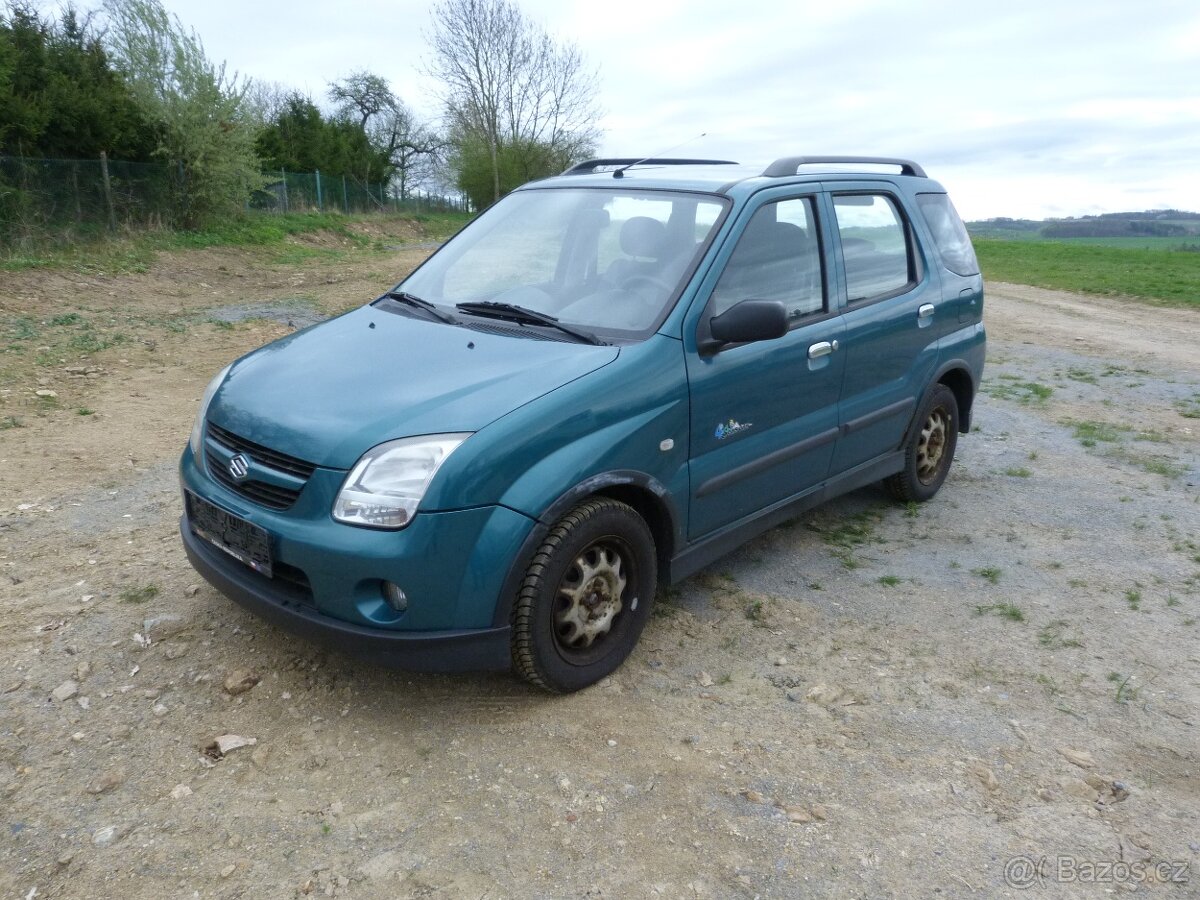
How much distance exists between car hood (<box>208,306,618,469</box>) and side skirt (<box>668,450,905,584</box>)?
95cm

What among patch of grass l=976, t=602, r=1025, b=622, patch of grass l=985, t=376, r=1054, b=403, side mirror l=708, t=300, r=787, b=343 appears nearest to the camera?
side mirror l=708, t=300, r=787, b=343

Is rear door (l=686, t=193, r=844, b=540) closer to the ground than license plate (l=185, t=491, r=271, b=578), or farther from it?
farther from it

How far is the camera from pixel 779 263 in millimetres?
3996

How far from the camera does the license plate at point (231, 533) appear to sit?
3.06m

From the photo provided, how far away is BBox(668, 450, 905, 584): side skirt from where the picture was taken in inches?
147

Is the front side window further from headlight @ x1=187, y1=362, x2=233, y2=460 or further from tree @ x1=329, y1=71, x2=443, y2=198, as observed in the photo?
tree @ x1=329, y1=71, x2=443, y2=198

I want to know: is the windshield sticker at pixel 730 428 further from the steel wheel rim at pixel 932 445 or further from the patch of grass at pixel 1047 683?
the steel wheel rim at pixel 932 445

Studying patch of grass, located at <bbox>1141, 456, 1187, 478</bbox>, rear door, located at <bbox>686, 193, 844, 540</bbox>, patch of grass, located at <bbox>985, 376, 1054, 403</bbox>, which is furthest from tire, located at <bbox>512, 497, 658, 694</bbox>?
patch of grass, located at <bbox>985, 376, 1054, 403</bbox>

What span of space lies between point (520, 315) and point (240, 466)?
121 cm

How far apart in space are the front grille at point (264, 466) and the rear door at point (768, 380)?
1.45 m

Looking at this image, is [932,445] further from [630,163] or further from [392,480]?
[392,480]

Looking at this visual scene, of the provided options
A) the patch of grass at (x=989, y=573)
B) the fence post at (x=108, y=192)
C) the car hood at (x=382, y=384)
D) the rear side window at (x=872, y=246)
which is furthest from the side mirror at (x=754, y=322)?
the fence post at (x=108, y=192)

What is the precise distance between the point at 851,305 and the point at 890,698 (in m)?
1.87

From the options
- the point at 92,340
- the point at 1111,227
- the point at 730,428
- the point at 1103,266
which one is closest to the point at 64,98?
the point at 92,340
